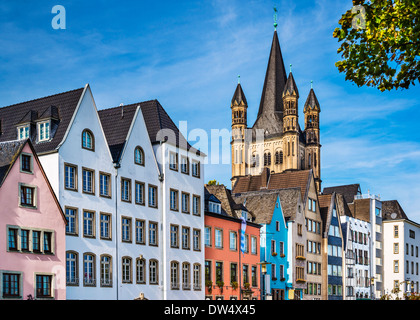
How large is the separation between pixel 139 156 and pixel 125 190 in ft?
10.6

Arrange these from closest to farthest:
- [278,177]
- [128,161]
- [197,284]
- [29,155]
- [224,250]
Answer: [29,155]
[128,161]
[197,284]
[224,250]
[278,177]

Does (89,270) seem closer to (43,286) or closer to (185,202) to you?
(43,286)

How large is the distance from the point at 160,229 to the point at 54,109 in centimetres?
1294

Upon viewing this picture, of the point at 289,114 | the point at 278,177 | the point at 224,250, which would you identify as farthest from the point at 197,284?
the point at 289,114

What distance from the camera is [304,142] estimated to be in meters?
184

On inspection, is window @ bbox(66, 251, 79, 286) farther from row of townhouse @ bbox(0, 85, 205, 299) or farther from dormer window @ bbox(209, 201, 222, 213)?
dormer window @ bbox(209, 201, 222, 213)

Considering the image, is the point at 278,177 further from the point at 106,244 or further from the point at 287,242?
the point at 106,244

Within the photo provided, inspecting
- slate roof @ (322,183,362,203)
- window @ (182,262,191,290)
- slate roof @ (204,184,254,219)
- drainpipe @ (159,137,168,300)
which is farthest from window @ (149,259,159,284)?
slate roof @ (322,183,362,203)

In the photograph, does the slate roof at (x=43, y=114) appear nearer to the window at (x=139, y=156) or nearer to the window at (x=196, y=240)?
the window at (x=139, y=156)

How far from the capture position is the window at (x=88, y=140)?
46062 millimetres

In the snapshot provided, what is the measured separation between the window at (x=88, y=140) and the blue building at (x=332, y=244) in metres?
44.6

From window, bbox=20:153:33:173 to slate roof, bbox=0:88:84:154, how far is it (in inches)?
112

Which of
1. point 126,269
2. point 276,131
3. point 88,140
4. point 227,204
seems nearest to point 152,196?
point 126,269

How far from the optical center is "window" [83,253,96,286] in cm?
4444
